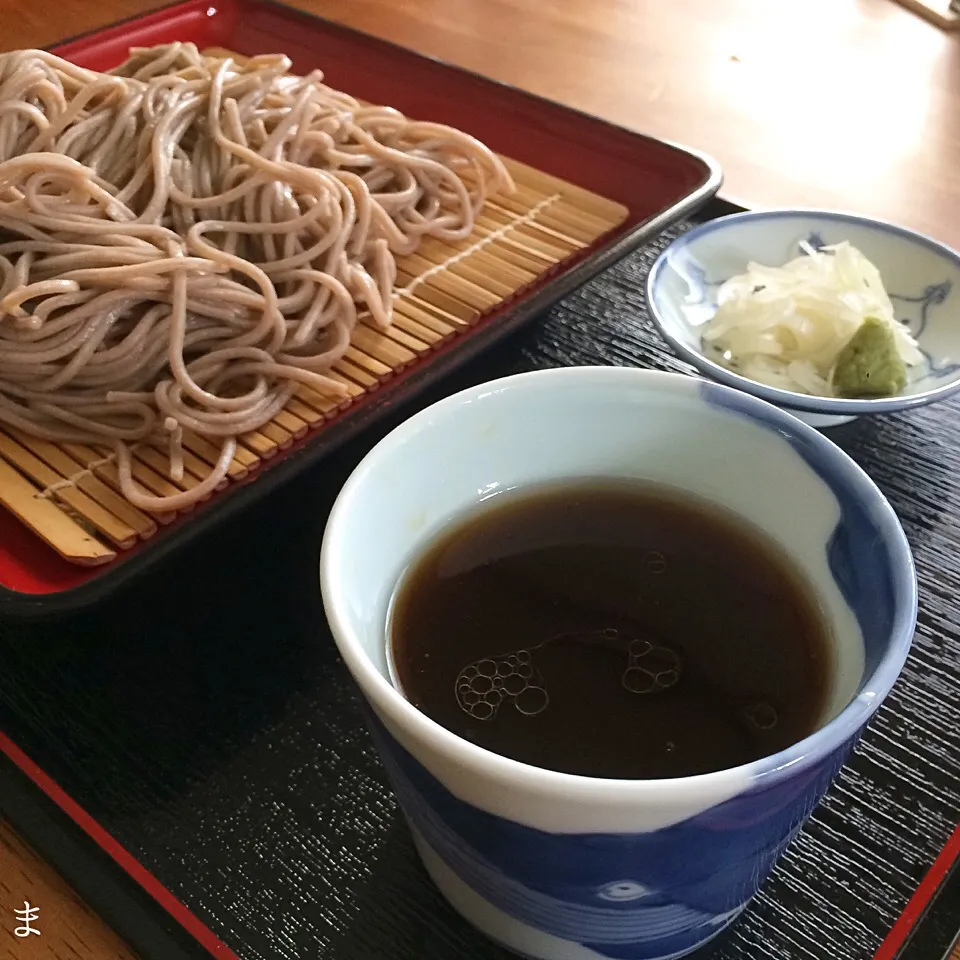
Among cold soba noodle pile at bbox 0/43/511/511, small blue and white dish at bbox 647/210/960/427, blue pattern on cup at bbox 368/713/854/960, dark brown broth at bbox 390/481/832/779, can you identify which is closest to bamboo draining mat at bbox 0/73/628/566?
cold soba noodle pile at bbox 0/43/511/511

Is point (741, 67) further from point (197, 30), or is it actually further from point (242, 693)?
point (242, 693)

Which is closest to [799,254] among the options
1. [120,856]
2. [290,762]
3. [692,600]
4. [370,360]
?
[370,360]

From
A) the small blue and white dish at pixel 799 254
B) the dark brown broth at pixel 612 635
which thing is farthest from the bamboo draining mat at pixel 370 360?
the dark brown broth at pixel 612 635

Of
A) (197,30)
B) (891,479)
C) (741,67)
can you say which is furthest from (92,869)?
(741,67)

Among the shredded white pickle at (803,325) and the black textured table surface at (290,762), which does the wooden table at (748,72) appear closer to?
the shredded white pickle at (803,325)

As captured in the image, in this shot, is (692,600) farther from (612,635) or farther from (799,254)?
(799,254)

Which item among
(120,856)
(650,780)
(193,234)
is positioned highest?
(650,780)

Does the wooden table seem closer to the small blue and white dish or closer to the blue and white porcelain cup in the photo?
the small blue and white dish

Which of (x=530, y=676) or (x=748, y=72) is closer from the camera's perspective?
(x=530, y=676)
